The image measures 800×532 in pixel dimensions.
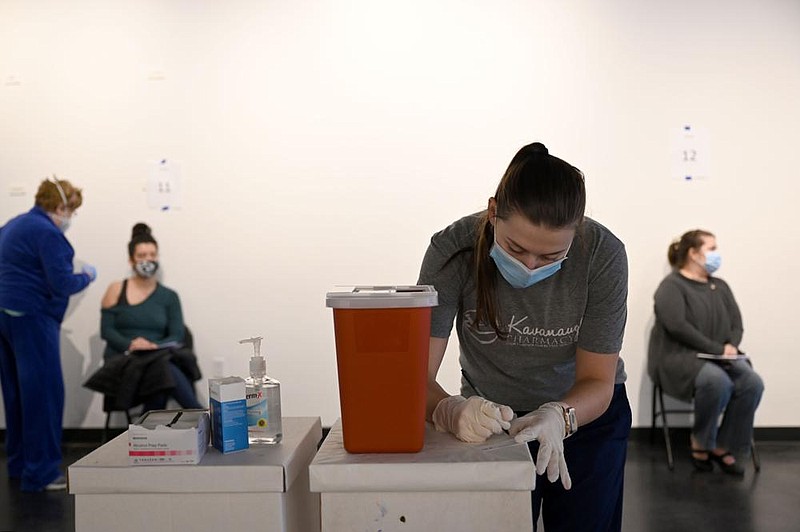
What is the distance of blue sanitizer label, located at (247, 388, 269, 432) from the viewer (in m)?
1.51

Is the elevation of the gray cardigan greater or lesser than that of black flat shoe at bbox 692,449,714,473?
greater

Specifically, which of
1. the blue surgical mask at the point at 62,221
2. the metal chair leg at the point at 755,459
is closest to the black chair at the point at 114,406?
the blue surgical mask at the point at 62,221

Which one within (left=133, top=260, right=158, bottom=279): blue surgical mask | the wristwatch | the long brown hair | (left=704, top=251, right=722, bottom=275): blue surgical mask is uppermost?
the long brown hair

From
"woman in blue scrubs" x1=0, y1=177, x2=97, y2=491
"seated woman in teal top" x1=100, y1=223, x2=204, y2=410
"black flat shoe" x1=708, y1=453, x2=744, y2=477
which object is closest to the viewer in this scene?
"woman in blue scrubs" x1=0, y1=177, x2=97, y2=491

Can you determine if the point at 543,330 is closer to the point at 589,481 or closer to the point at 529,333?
the point at 529,333

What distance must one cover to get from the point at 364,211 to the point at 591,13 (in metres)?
1.67

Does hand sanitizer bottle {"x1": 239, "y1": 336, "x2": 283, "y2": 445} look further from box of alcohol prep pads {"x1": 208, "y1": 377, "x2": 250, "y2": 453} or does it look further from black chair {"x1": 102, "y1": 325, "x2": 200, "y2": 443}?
black chair {"x1": 102, "y1": 325, "x2": 200, "y2": 443}

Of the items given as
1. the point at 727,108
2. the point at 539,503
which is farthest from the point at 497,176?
the point at 539,503

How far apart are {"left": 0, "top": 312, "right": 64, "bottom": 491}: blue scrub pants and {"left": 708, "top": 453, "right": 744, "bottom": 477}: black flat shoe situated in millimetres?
3234

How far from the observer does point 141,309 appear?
15.7 ft

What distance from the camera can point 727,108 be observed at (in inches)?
191

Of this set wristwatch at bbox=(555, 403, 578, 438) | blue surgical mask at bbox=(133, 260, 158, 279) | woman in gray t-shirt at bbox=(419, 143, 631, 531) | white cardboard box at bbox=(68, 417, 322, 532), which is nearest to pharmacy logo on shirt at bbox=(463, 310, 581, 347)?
woman in gray t-shirt at bbox=(419, 143, 631, 531)

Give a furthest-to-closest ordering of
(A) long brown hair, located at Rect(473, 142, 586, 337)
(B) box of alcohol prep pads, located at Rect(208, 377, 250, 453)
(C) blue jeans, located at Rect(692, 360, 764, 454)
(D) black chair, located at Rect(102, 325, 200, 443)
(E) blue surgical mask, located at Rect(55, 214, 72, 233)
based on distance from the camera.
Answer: (D) black chair, located at Rect(102, 325, 200, 443) < (C) blue jeans, located at Rect(692, 360, 764, 454) < (E) blue surgical mask, located at Rect(55, 214, 72, 233) < (A) long brown hair, located at Rect(473, 142, 586, 337) < (B) box of alcohol prep pads, located at Rect(208, 377, 250, 453)

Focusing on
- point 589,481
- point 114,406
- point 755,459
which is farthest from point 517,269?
point 114,406
